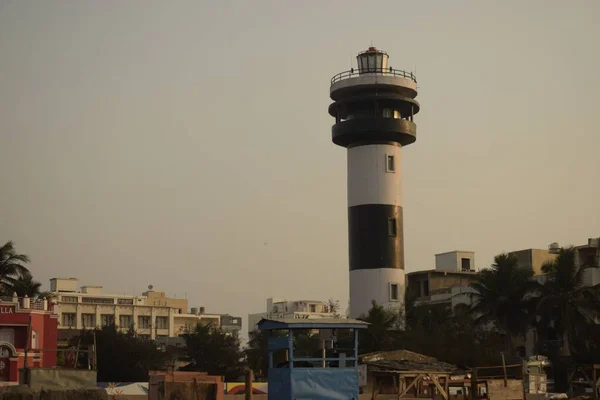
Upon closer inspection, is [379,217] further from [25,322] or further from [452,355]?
[25,322]

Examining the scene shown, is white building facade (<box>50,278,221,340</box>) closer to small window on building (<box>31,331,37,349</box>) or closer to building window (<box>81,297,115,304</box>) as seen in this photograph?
building window (<box>81,297,115,304</box>)

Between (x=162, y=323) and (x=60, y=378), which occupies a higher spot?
(x=162, y=323)

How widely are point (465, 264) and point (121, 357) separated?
37830 mm

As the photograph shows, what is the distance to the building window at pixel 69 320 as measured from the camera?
141875 mm

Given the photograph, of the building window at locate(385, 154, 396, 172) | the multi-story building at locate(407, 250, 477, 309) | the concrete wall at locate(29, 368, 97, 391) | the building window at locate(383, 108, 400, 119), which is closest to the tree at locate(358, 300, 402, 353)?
the building window at locate(385, 154, 396, 172)

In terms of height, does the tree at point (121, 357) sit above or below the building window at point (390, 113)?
below

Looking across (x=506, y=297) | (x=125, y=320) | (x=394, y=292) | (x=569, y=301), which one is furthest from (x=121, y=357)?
(x=125, y=320)

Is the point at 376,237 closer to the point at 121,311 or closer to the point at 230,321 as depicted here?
the point at 121,311

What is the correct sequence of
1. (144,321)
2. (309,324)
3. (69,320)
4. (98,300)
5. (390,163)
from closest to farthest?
(309,324), (390,163), (69,320), (98,300), (144,321)

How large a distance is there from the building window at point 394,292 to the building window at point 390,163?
8103mm

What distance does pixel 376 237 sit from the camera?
241 feet

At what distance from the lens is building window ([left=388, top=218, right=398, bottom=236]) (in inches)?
2904

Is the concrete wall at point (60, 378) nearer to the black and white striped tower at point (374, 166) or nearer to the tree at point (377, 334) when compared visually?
the tree at point (377, 334)

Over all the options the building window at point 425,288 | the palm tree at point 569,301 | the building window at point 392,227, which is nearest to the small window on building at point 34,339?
the building window at point 392,227
